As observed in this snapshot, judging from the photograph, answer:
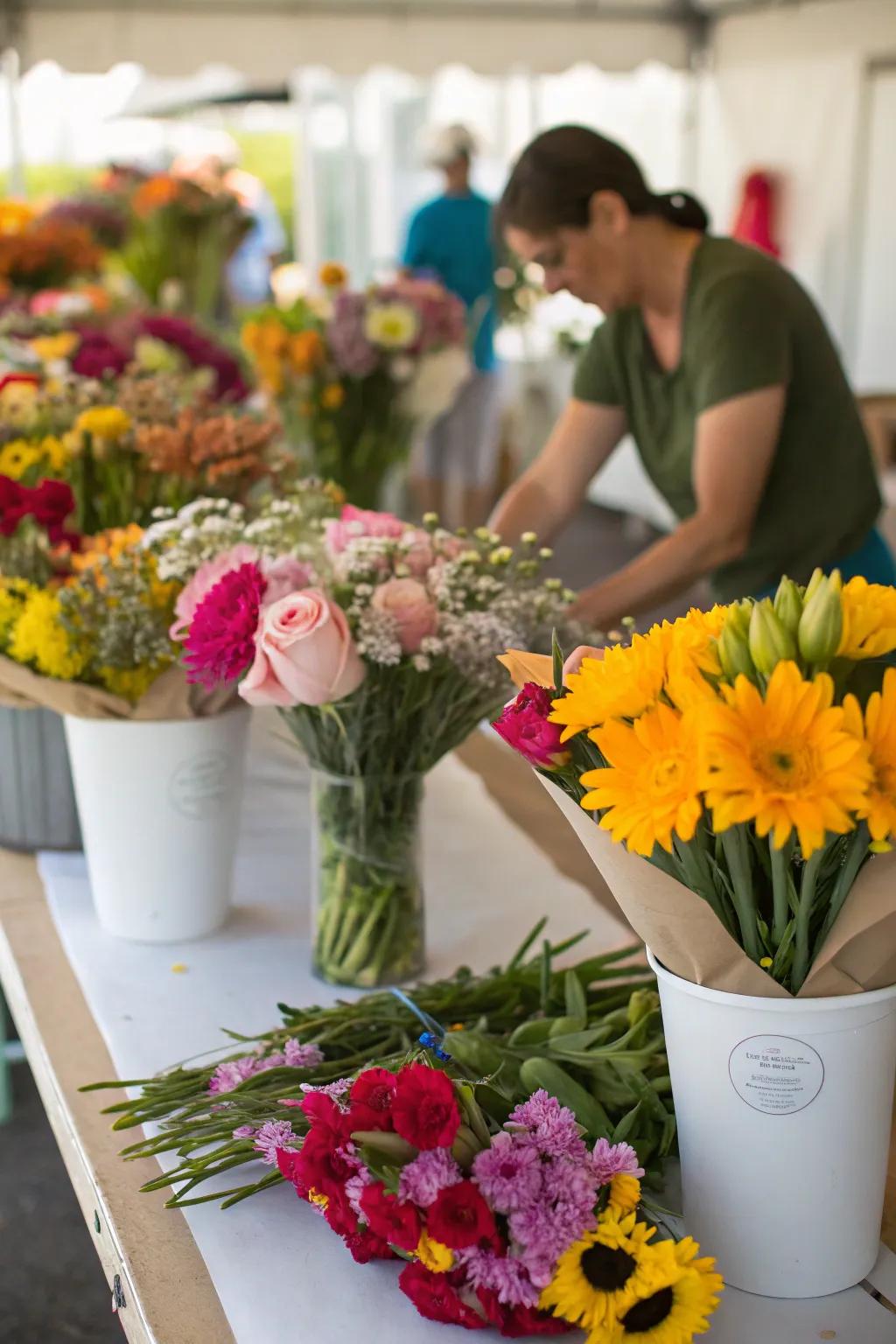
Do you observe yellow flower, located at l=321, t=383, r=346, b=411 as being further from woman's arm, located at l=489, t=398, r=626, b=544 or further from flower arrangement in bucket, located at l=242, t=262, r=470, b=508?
woman's arm, located at l=489, t=398, r=626, b=544

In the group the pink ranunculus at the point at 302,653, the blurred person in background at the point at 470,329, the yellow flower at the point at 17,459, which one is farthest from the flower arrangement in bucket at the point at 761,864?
the blurred person in background at the point at 470,329

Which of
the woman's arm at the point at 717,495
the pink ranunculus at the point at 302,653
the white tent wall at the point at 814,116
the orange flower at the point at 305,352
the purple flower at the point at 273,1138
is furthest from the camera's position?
the white tent wall at the point at 814,116

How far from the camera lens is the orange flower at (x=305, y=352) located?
3064 mm

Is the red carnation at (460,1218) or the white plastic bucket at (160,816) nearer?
the red carnation at (460,1218)

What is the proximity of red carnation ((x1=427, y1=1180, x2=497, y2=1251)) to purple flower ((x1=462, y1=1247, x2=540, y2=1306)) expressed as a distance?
1 centimetres

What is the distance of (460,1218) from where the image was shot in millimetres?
774

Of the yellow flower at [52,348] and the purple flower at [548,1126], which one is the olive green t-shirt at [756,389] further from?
the purple flower at [548,1126]

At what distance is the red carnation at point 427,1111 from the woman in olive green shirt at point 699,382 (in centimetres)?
94

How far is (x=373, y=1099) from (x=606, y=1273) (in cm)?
16

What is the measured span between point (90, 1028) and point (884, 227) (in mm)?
5289

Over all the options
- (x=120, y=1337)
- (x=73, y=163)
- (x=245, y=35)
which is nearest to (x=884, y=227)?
(x=245, y=35)

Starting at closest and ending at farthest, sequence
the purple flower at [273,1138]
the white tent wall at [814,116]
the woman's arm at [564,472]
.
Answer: the purple flower at [273,1138], the woman's arm at [564,472], the white tent wall at [814,116]

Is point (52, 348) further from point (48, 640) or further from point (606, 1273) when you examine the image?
point (606, 1273)

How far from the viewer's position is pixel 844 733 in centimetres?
67
